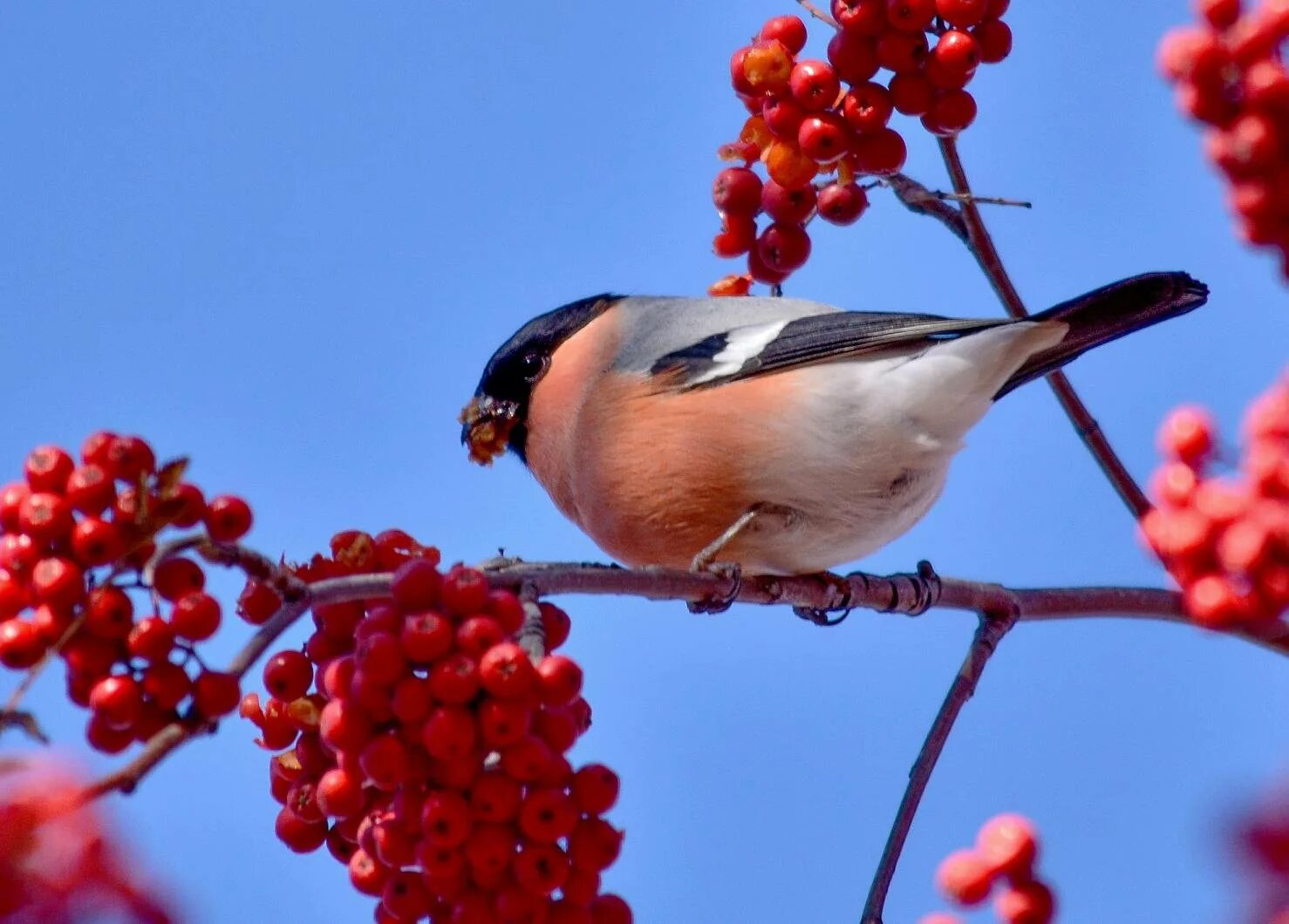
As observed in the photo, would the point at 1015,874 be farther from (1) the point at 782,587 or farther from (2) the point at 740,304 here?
(2) the point at 740,304

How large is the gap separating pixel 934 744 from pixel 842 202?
125 cm

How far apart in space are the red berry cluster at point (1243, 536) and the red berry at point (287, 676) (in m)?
1.35

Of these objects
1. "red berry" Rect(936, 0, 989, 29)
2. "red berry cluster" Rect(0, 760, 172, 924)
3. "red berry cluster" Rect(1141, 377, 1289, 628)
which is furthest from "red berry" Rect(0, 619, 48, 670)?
"red berry" Rect(936, 0, 989, 29)

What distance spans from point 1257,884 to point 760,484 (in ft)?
7.08

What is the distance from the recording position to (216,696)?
Result: 1812mm

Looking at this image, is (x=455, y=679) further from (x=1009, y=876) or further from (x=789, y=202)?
(x=789, y=202)

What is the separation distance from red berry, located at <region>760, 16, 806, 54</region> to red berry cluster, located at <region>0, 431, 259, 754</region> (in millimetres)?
1778

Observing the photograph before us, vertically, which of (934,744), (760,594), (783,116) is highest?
(783,116)

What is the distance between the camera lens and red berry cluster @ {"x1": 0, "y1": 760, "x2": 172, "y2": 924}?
4.58 feet

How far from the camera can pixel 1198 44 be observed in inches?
58.4

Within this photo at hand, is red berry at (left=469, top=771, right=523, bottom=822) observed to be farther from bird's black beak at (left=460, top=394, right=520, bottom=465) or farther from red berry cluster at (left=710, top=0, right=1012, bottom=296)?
bird's black beak at (left=460, top=394, right=520, bottom=465)

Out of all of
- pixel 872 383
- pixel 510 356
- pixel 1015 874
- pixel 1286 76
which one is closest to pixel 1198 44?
pixel 1286 76

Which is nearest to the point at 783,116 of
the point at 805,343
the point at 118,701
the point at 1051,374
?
the point at 805,343

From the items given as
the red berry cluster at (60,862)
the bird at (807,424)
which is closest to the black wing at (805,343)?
the bird at (807,424)
